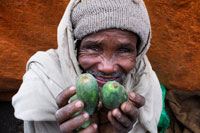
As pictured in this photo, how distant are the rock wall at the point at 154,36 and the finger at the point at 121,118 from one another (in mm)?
1850

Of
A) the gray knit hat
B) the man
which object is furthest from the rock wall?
the gray knit hat

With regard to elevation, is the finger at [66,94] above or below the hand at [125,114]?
above

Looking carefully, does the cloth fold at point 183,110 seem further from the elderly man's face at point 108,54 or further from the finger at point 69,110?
the finger at point 69,110

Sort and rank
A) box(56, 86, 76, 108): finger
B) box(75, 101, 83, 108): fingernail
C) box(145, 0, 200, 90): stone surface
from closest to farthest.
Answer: box(75, 101, 83, 108): fingernail, box(56, 86, 76, 108): finger, box(145, 0, 200, 90): stone surface

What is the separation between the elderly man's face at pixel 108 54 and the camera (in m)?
1.58

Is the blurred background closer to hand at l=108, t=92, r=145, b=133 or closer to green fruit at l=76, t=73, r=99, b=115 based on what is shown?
hand at l=108, t=92, r=145, b=133

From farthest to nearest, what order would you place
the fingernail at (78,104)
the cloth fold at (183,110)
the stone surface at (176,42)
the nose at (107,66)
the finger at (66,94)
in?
the cloth fold at (183,110)
the stone surface at (176,42)
the nose at (107,66)
the finger at (66,94)
the fingernail at (78,104)

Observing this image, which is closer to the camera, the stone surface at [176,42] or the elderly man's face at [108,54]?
the elderly man's face at [108,54]

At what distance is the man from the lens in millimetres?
1568

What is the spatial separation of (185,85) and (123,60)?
6.14 feet

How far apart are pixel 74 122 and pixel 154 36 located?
2.06 metres

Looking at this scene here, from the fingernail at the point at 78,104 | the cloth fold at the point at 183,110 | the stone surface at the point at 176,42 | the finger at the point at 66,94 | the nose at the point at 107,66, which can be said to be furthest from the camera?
the cloth fold at the point at 183,110

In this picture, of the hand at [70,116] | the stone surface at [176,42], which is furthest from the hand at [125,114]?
the stone surface at [176,42]

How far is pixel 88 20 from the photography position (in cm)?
161
